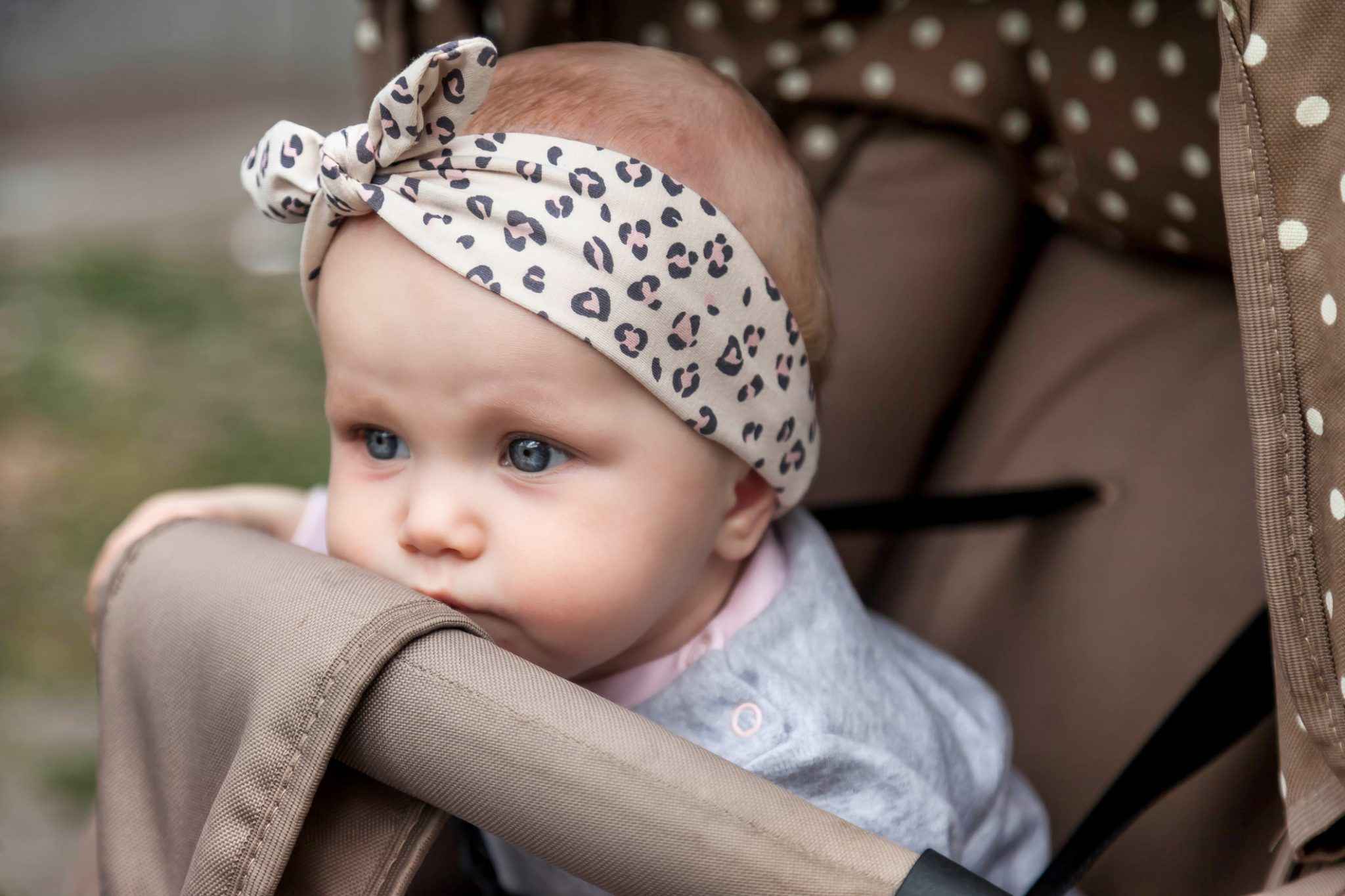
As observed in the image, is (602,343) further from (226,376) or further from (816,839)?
(226,376)

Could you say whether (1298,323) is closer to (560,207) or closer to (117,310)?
(560,207)

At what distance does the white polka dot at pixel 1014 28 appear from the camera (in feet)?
3.58

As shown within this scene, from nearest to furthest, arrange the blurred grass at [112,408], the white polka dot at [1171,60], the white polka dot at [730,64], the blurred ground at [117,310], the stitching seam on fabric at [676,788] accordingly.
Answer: the stitching seam on fabric at [676,788]
the white polka dot at [1171,60]
the white polka dot at [730,64]
the blurred ground at [117,310]
the blurred grass at [112,408]

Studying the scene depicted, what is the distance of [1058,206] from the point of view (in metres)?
1.15

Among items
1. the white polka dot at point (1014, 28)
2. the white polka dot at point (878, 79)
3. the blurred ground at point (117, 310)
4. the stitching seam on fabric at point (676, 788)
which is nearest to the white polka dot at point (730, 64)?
the white polka dot at point (878, 79)

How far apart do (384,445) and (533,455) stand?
0.11 meters

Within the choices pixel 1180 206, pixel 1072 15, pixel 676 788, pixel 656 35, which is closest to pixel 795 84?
pixel 656 35

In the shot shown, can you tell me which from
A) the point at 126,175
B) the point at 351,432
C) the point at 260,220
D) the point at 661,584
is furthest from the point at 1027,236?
the point at 126,175

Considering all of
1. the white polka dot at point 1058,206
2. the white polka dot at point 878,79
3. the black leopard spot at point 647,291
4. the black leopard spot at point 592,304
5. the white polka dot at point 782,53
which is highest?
the white polka dot at point 878,79

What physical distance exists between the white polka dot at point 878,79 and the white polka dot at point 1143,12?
21 cm

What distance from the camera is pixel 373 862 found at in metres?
0.66

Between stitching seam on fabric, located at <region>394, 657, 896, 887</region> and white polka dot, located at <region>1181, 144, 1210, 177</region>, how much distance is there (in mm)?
645

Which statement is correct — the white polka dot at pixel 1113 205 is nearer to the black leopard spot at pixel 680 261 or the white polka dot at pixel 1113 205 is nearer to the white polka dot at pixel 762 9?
the white polka dot at pixel 762 9

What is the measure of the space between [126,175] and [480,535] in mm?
3246
